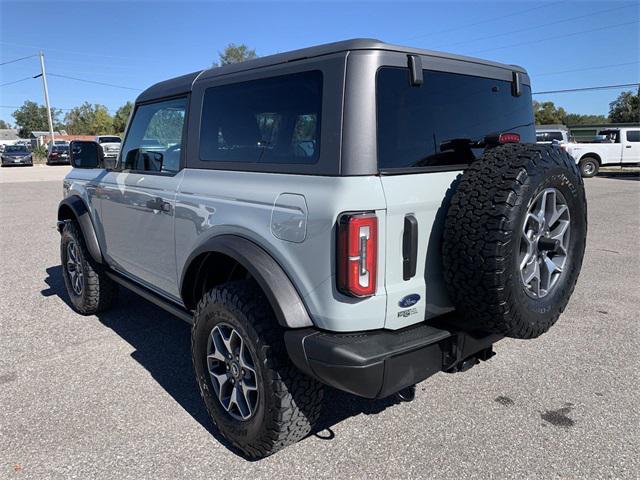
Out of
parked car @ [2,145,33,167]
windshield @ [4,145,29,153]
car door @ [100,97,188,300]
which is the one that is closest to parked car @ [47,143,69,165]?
parked car @ [2,145,33,167]

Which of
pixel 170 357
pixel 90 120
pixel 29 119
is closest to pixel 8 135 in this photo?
pixel 29 119

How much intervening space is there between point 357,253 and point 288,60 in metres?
1.08

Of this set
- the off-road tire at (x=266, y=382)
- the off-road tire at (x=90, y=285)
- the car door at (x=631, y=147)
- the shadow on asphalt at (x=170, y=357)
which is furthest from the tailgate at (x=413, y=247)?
the car door at (x=631, y=147)

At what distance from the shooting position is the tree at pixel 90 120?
9238 cm

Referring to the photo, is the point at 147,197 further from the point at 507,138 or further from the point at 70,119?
the point at 70,119

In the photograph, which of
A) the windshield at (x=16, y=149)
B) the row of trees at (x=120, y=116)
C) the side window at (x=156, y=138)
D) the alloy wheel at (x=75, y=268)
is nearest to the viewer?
the side window at (x=156, y=138)

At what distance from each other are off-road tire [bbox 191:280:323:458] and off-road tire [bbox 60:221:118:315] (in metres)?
2.32

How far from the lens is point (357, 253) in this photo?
6.84 feet

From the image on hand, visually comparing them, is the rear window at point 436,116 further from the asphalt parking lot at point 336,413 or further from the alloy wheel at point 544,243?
the asphalt parking lot at point 336,413

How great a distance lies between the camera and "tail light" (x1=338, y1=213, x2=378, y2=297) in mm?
2064

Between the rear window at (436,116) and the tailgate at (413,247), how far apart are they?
110 millimetres

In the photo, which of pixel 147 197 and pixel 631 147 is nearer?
pixel 147 197

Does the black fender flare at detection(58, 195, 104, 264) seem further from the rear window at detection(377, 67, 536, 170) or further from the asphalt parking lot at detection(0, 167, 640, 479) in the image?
the rear window at detection(377, 67, 536, 170)

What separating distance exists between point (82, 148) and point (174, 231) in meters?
1.75
